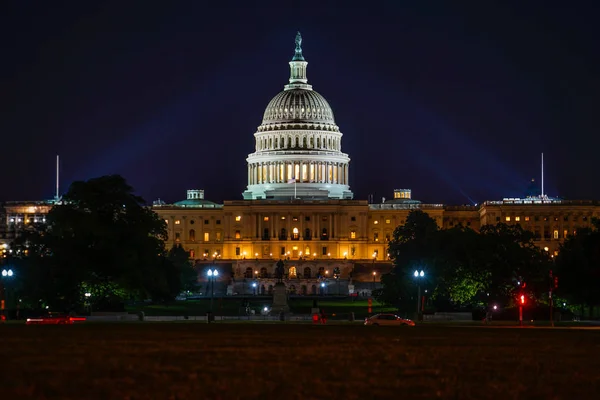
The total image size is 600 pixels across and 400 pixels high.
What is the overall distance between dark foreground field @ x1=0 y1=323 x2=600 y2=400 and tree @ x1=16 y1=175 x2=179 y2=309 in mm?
33404

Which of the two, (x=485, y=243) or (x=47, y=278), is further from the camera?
(x=485, y=243)

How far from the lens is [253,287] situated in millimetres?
196500

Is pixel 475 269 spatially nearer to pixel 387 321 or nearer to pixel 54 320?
pixel 387 321

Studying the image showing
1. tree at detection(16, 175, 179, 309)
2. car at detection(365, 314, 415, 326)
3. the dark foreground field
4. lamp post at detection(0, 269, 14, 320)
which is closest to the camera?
the dark foreground field

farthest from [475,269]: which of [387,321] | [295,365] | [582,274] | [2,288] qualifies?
[295,365]

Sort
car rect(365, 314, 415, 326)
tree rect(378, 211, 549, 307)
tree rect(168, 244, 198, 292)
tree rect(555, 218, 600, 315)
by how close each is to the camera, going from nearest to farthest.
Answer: car rect(365, 314, 415, 326) < tree rect(555, 218, 600, 315) < tree rect(378, 211, 549, 307) < tree rect(168, 244, 198, 292)

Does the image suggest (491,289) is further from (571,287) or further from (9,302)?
(9,302)

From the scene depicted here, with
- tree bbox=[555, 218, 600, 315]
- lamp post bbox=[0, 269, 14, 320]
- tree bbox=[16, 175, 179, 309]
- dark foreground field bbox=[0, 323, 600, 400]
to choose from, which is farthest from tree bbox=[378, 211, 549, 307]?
dark foreground field bbox=[0, 323, 600, 400]

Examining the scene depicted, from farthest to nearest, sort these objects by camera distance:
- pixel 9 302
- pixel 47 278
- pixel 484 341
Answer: pixel 9 302, pixel 47 278, pixel 484 341

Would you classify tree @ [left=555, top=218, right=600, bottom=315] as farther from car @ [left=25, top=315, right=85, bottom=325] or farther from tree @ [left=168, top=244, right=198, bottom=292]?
tree @ [left=168, top=244, right=198, bottom=292]

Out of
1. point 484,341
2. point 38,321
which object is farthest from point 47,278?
point 484,341

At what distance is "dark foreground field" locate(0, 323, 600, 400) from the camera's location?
44.0 metres

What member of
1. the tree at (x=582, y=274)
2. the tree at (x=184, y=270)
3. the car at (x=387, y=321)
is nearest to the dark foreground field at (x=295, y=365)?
the car at (x=387, y=321)

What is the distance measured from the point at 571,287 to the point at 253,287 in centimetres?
9029
